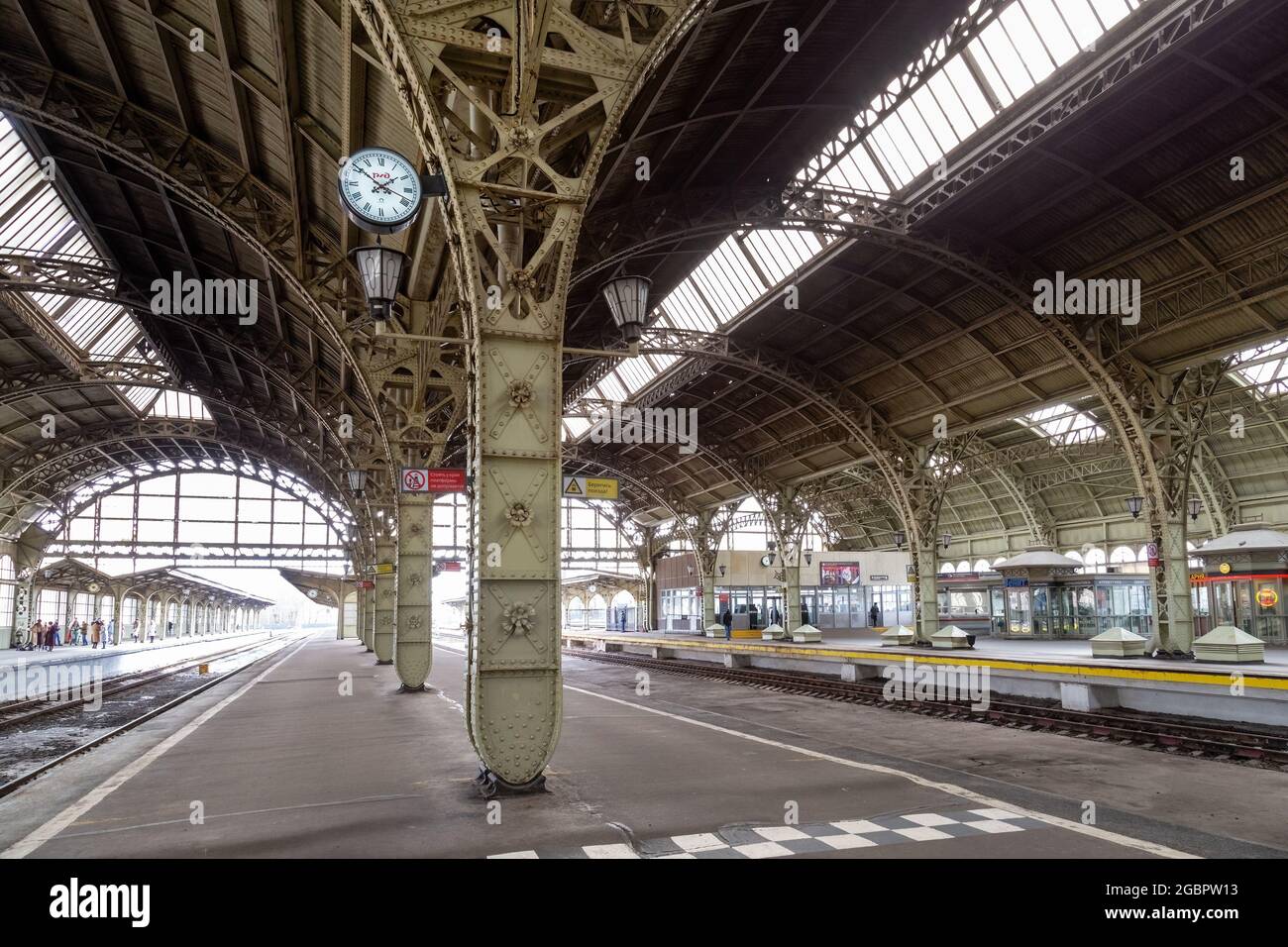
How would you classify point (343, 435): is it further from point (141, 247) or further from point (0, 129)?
point (0, 129)

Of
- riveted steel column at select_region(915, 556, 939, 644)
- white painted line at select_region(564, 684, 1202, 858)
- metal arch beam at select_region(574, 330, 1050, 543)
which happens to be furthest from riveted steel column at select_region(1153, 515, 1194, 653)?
white painted line at select_region(564, 684, 1202, 858)

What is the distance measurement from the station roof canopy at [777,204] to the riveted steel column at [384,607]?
4097 mm

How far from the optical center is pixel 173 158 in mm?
16266

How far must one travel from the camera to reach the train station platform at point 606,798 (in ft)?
22.3

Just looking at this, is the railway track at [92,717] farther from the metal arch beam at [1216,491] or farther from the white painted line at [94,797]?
the metal arch beam at [1216,491]

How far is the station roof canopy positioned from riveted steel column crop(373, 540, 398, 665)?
4097 millimetres

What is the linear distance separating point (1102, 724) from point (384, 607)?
2673cm

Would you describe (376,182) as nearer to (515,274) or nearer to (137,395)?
(515,274)

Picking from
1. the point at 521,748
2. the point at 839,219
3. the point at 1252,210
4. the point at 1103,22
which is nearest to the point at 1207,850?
the point at 521,748

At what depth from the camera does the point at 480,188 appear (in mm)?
8523

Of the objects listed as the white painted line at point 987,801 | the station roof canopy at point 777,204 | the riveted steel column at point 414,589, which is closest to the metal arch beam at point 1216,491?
the station roof canopy at point 777,204

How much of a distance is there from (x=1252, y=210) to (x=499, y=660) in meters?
20.5

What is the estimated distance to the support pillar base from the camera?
850cm
